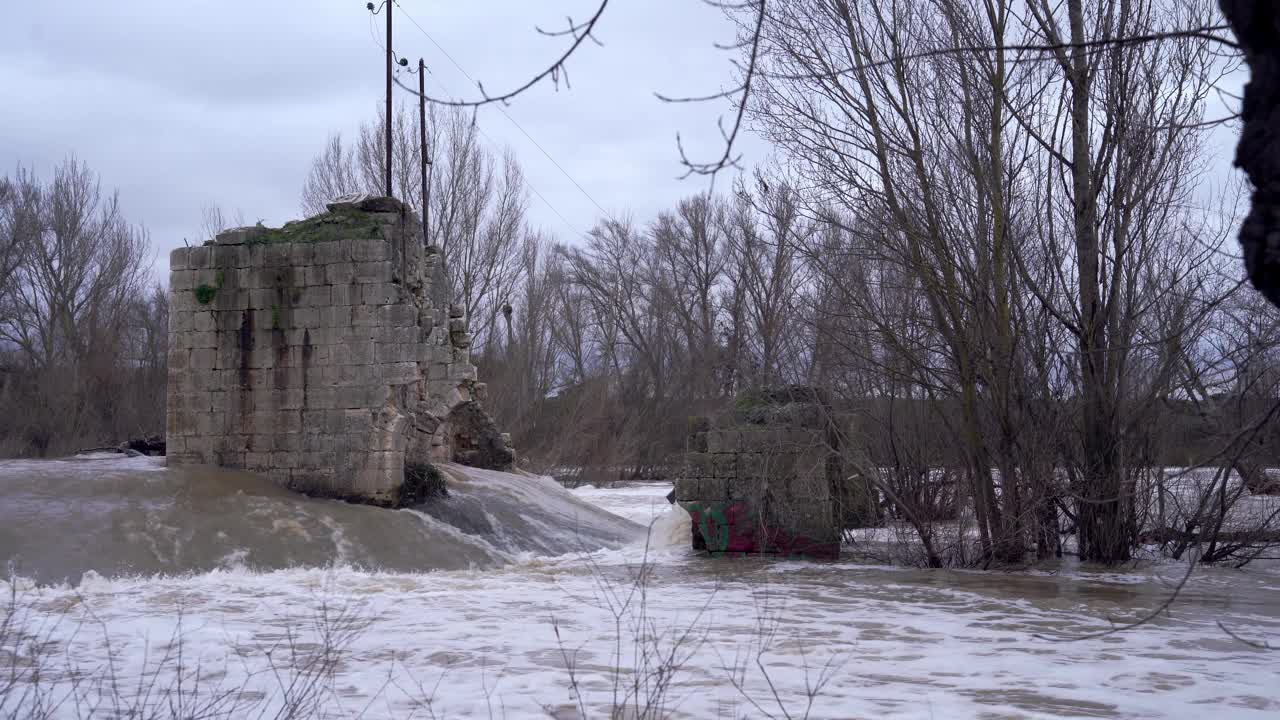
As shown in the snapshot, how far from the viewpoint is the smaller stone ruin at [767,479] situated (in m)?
11.6

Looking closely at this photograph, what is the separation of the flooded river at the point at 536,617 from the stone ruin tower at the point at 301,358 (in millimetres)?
466

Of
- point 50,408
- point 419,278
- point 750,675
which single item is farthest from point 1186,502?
point 50,408

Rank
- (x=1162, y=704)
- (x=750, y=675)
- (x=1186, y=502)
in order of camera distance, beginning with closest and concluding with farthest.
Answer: (x=1162, y=704), (x=750, y=675), (x=1186, y=502)

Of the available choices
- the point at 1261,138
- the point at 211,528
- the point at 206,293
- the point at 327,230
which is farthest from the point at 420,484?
the point at 1261,138

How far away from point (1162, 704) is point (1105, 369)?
571 centimetres

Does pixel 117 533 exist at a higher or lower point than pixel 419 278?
lower

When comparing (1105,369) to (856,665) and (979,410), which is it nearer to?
(979,410)

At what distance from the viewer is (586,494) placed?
2298 centimetres

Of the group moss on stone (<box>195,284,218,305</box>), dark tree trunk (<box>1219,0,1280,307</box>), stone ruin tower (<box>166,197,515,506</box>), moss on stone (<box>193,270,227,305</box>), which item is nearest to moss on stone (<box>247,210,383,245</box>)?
stone ruin tower (<box>166,197,515,506</box>)

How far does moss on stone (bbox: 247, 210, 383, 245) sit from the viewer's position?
12.0 metres

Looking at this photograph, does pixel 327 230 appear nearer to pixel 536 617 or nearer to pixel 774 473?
pixel 774 473

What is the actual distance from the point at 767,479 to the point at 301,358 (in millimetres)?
5419

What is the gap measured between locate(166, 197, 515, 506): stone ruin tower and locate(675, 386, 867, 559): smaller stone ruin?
338 cm

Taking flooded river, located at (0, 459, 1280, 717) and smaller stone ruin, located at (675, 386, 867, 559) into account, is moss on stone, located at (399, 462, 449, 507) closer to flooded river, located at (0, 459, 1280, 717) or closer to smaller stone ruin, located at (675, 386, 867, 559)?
flooded river, located at (0, 459, 1280, 717)
